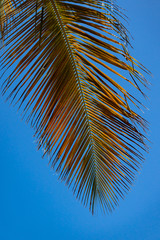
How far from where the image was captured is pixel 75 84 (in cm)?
257

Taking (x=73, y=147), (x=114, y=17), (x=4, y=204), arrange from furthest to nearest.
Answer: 1. (x=4, y=204)
2. (x=73, y=147)
3. (x=114, y=17)

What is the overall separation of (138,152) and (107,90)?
21.3 inches

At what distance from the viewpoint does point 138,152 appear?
247 cm

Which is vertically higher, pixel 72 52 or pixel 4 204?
pixel 72 52

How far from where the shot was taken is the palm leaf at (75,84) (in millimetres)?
2320

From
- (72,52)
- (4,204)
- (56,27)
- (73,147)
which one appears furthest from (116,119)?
(4,204)

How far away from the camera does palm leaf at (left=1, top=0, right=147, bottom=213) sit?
232 cm

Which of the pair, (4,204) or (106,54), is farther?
(4,204)

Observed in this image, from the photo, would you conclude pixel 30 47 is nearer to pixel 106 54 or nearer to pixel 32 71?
pixel 32 71

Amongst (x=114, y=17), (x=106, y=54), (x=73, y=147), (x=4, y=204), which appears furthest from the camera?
(x=4, y=204)

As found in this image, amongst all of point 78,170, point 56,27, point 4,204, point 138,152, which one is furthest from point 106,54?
point 4,204

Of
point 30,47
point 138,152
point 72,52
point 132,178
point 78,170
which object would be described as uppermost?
point 72,52

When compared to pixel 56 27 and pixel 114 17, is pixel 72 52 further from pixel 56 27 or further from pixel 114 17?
pixel 114 17

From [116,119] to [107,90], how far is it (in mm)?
237
